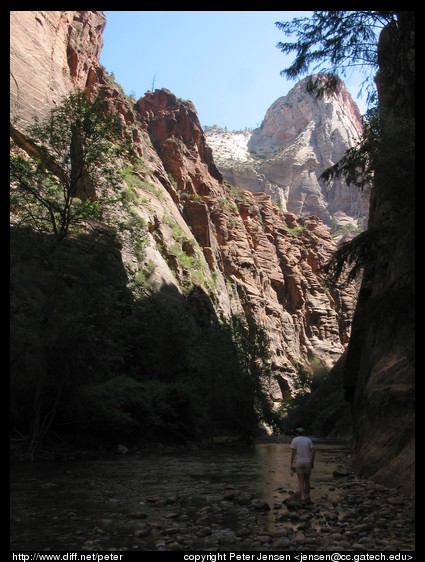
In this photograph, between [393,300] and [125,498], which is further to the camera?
[125,498]

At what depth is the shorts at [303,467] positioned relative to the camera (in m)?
11.6

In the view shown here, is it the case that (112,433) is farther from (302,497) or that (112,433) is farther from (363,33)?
(363,33)

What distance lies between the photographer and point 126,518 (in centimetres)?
946

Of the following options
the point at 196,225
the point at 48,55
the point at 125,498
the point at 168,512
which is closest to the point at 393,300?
the point at 168,512

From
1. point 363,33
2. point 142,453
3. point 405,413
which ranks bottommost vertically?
point 142,453

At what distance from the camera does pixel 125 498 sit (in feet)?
38.9

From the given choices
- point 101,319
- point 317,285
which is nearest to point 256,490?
point 101,319

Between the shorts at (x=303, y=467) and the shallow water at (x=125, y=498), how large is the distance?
895 mm

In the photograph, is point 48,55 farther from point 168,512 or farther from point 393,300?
point 168,512

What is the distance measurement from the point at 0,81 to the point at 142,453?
71.9 feet

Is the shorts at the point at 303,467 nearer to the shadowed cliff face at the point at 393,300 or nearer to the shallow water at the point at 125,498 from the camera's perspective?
the shallow water at the point at 125,498

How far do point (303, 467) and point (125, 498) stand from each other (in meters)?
4.03

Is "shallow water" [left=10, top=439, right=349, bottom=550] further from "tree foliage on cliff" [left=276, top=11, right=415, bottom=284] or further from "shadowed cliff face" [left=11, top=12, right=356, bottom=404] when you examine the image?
"shadowed cliff face" [left=11, top=12, right=356, bottom=404]

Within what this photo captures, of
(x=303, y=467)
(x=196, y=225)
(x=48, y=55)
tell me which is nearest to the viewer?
(x=303, y=467)
